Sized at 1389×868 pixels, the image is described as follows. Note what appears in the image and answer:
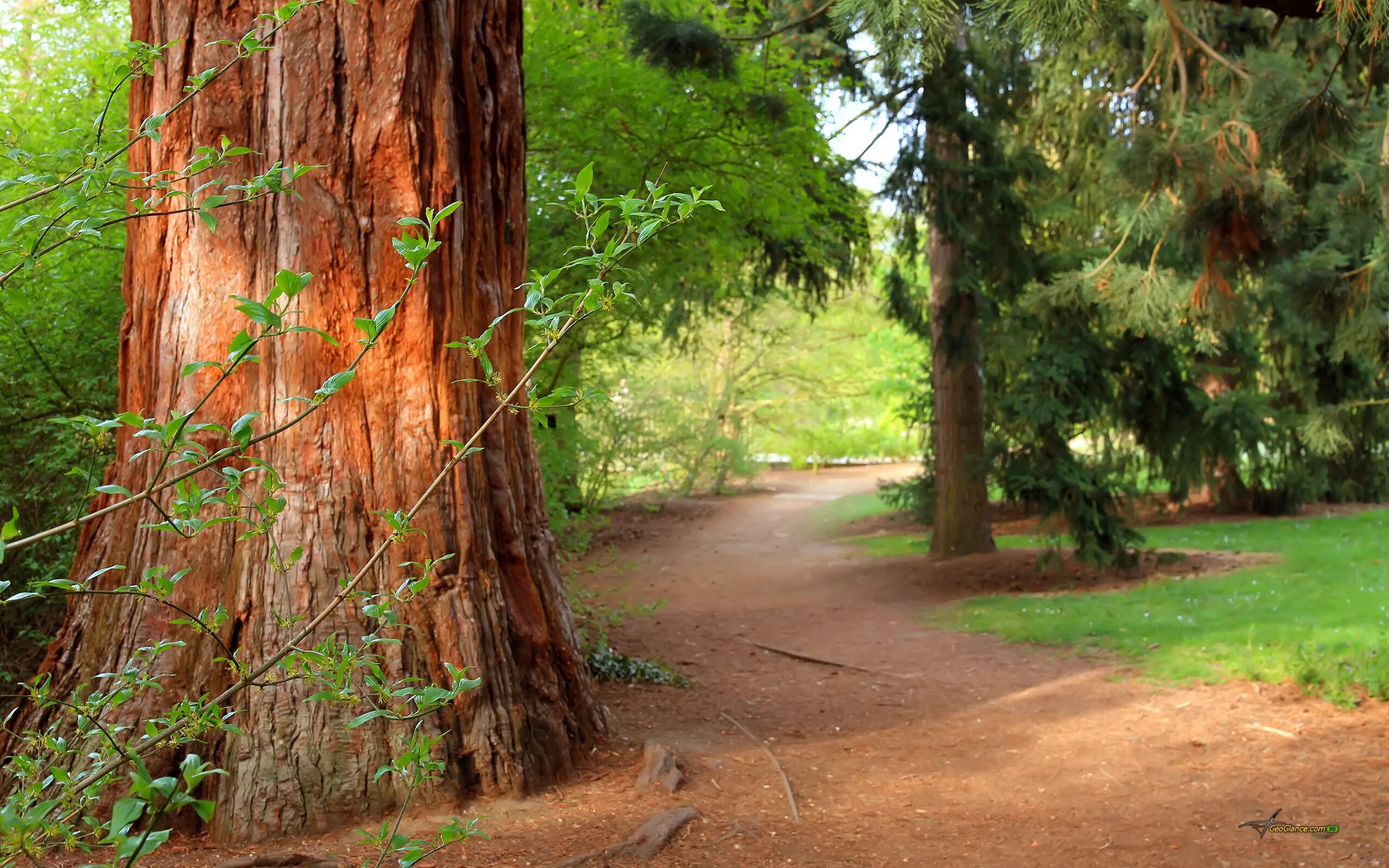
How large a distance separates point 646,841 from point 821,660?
5.00 m

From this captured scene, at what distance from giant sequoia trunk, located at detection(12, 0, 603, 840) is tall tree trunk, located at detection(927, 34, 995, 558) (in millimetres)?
9227

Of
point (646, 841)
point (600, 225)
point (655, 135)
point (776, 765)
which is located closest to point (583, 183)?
point (600, 225)

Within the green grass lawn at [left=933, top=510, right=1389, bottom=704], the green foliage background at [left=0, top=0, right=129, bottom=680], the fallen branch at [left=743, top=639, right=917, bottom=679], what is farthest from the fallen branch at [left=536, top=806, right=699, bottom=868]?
the green grass lawn at [left=933, top=510, right=1389, bottom=704]

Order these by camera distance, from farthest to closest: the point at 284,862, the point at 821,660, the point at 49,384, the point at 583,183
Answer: the point at 821,660 → the point at 49,384 → the point at 284,862 → the point at 583,183

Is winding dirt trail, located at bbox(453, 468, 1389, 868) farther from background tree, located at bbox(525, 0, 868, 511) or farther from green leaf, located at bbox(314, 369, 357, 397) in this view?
green leaf, located at bbox(314, 369, 357, 397)

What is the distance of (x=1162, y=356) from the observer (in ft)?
45.9

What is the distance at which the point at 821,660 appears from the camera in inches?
345

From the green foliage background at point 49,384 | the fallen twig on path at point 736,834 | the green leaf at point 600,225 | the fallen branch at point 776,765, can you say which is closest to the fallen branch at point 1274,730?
the fallen branch at point 776,765

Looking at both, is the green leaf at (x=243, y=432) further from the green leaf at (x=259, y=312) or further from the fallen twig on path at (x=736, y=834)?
the fallen twig on path at (x=736, y=834)

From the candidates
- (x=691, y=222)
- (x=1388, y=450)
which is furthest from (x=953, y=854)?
(x=1388, y=450)

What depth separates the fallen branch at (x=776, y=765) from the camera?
15.2ft

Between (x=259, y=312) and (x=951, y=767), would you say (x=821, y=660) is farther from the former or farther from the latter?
(x=259, y=312)

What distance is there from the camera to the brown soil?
417 centimetres

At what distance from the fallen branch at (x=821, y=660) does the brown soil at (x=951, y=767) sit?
0.06 metres
